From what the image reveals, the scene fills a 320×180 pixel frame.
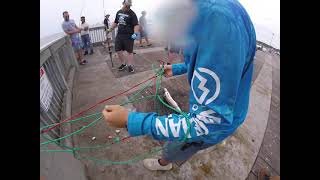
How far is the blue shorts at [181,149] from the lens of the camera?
1.75m

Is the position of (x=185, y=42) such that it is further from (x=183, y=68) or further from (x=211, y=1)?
(x=183, y=68)

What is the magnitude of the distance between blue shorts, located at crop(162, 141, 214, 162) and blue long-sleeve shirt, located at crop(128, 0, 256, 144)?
0.57 m

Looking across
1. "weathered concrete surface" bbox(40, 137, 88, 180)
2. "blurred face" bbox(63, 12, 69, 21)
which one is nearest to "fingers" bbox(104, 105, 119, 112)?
"weathered concrete surface" bbox(40, 137, 88, 180)

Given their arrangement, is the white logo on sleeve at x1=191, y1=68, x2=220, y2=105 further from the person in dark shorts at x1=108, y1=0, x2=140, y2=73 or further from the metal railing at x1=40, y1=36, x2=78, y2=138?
the person in dark shorts at x1=108, y1=0, x2=140, y2=73

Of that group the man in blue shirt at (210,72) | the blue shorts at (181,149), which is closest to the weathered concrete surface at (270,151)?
the blue shorts at (181,149)

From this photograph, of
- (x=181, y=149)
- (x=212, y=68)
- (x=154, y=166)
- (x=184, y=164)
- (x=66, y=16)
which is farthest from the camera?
(x=66, y=16)

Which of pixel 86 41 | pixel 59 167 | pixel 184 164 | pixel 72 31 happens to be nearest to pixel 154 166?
pixel 184 164

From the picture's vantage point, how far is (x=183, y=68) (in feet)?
7.27

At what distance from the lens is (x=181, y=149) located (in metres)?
1.90

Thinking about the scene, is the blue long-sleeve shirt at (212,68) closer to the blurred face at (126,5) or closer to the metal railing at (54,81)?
the metal railing at (54,81)

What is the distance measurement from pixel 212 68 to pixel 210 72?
26mm

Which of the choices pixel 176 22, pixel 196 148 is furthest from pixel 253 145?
pixel 176 22

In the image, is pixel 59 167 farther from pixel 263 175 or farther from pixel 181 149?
pixel 263 175
